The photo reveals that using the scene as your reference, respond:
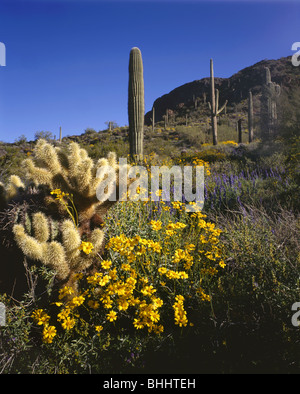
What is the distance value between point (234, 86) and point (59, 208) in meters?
62.1

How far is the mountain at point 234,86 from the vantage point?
4856 centimetres

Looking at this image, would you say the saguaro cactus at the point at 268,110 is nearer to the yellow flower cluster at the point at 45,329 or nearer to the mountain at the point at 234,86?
the yellow flower cluster at the point at 45,329

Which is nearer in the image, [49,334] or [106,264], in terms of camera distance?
[49,334]

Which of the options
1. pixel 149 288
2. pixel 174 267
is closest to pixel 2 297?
pixel 149 288

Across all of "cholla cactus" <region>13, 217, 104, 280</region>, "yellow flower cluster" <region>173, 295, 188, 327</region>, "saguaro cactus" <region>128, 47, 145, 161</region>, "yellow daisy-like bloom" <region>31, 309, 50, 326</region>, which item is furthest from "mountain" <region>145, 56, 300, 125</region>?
"yellow daisy-like bloom" <region>31, 309, 50, 326</region>

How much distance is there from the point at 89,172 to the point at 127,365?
5.46ft

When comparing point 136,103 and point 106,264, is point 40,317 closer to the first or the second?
point 106,264

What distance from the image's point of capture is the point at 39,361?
214 cm

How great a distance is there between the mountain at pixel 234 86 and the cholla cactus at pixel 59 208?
4830cm

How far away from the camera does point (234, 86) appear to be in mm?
57812

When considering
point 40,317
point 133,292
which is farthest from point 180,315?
point 40,317

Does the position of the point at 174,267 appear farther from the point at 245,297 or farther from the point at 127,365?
the point at 127,365

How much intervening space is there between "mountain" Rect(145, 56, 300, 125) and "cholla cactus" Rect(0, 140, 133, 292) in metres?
48.3

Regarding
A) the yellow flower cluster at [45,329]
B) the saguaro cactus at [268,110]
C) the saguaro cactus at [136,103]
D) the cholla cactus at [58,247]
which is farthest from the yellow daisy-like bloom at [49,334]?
the saguaro cactus at [268,110]
